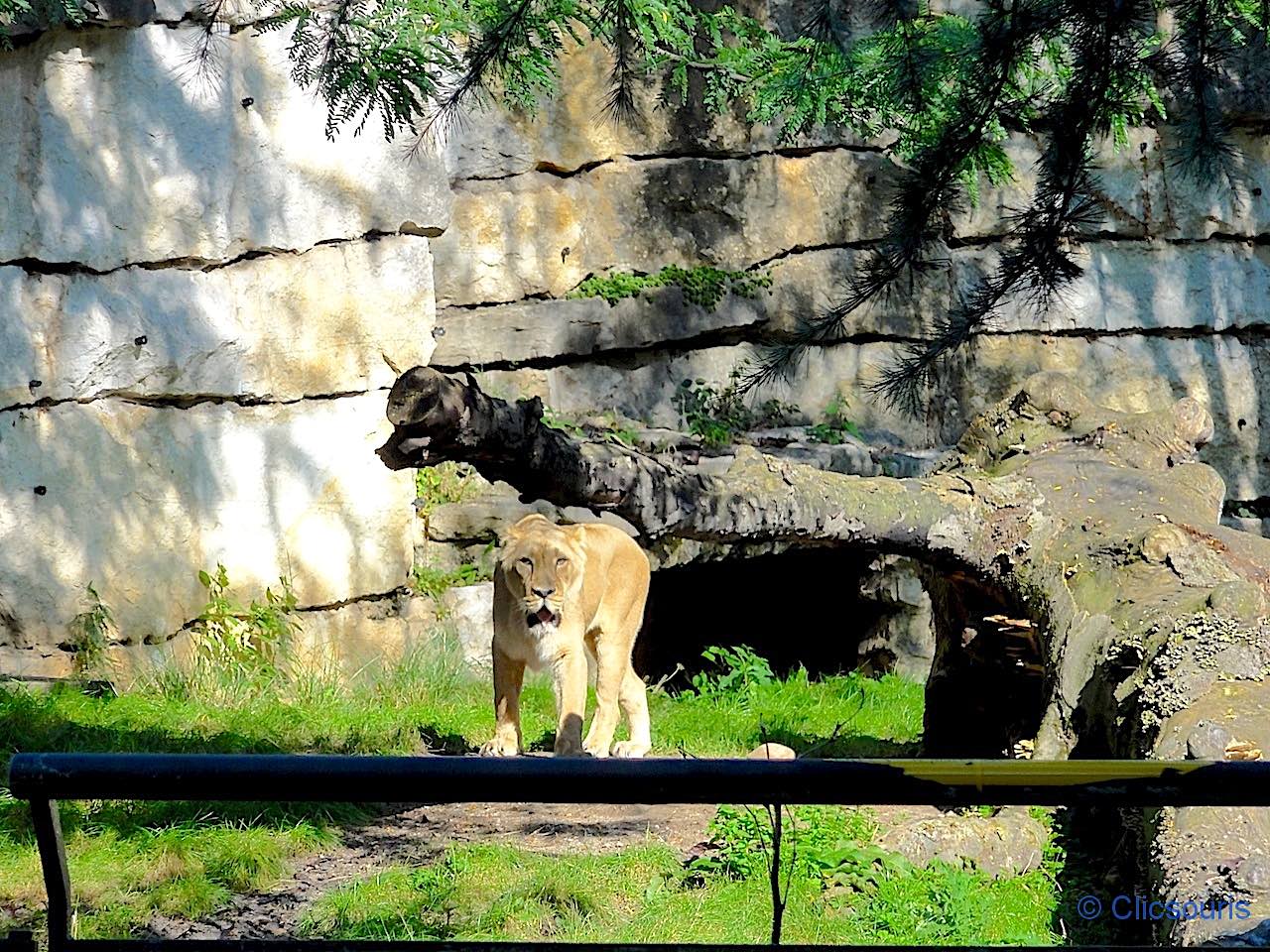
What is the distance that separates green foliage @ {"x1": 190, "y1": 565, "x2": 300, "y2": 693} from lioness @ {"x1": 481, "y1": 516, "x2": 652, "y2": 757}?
220 cm

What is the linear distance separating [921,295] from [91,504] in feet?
19.4

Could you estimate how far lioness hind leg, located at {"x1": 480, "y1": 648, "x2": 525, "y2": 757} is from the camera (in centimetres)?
659

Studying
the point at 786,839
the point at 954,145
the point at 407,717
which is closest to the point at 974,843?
the point at 786,839

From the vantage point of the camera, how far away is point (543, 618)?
655cm

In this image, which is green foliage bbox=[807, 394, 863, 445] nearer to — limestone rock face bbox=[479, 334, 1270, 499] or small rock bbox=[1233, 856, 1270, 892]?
limestone rock face bbox=[479, 334, 1270, 499]

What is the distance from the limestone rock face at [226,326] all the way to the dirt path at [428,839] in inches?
138

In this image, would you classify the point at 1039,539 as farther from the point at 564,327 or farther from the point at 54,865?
the point at 54,865

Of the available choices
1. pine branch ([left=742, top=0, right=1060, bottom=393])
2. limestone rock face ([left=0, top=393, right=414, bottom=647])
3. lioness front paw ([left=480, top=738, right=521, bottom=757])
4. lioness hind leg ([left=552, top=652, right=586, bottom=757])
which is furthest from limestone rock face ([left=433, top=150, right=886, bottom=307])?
pine branch ([left=742, top=0, right=1060, bottom=393])

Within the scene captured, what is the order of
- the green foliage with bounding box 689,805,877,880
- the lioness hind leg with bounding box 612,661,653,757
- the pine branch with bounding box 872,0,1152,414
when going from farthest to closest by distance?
the lioness hind leg with bounding box 612,661,653,757 < the green foliage with bounding box 689,805,877,880 < the pine branch with bounding box 872,0,1152,414

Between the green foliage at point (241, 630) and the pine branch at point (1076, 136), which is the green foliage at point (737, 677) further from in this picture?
the pine branch at point (1076, 136)

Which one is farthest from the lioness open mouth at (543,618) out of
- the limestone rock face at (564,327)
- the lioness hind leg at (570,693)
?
the limestone rock face at (564,327)

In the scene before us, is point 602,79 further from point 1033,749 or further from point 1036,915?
point 1036,915

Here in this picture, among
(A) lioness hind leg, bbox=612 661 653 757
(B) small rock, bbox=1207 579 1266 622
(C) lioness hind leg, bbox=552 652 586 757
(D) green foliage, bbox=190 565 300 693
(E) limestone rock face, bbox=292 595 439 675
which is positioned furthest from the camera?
(E) limestone rock face, bbox=292 595 439 675

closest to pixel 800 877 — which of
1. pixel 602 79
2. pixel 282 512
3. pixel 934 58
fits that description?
pixel 934 58
